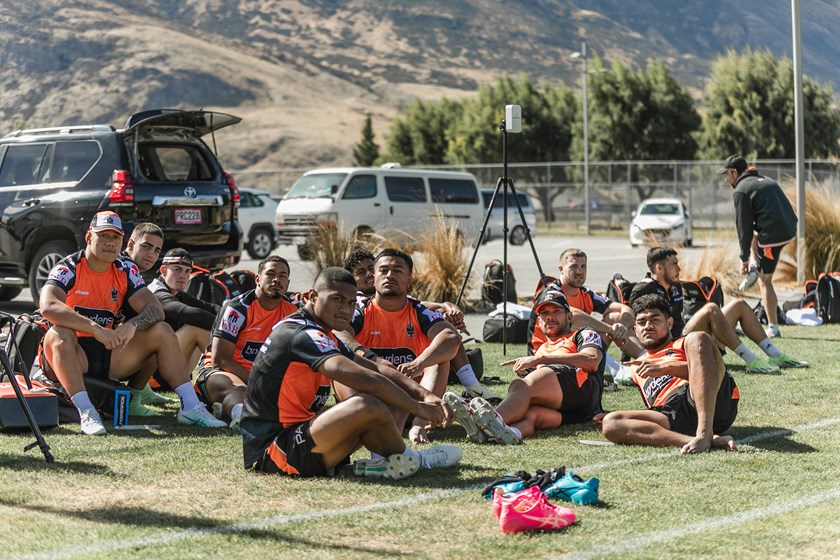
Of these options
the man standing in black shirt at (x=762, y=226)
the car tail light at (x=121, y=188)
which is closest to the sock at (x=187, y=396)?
the car tail light at (x=121, y=188)

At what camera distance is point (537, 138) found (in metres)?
58.2

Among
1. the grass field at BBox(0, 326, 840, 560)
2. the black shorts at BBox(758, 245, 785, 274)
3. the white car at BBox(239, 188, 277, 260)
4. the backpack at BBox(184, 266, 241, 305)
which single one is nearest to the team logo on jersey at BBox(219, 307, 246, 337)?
the grass field at BBox(0, 326, 840, 560)

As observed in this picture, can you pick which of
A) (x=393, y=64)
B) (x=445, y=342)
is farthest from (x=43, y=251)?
(x=393, y=64)

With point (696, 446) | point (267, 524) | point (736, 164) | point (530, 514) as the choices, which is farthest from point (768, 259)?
point (267, 524)

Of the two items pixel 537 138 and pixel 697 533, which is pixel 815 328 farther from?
pixel 537 138

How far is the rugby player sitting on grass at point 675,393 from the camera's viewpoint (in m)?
6.79

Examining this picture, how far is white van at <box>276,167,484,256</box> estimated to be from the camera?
960 inches

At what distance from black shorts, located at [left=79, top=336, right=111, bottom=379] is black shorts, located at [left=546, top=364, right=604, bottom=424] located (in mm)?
3030

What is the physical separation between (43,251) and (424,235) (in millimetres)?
4672

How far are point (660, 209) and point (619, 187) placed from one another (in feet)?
28.3

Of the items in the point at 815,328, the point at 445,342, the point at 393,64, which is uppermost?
the point at 393,64

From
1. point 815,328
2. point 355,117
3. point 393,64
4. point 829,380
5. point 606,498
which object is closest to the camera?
point 606,498

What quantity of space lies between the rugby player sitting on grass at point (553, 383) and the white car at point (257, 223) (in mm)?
18984

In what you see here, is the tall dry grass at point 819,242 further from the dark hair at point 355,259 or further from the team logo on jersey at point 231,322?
the team logo on jersey at point 231,322
